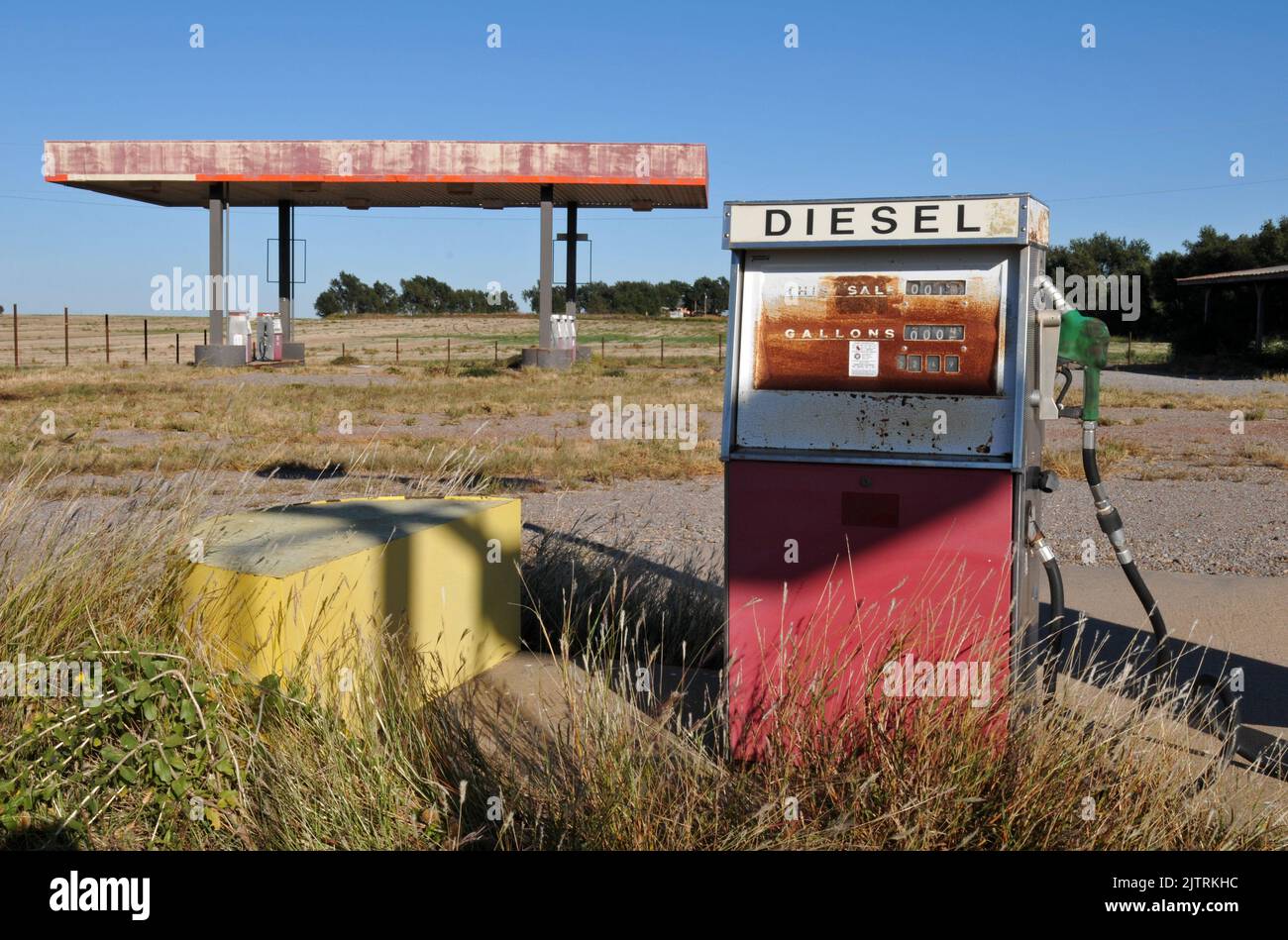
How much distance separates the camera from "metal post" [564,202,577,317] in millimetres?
34688

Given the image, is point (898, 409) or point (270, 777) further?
point (898, 409)

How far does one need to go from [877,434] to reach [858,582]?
1.69 ft

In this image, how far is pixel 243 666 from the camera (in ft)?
13.9

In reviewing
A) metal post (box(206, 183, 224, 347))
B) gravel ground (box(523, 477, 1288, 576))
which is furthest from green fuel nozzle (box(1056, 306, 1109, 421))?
metal post (box(206, 183, 224, 347))

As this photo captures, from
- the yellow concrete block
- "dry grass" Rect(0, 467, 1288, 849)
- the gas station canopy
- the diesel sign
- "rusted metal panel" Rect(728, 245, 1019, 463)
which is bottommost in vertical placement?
"dry grass" Rect(0, 467, 1288, 849)

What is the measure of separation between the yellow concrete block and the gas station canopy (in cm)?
2675

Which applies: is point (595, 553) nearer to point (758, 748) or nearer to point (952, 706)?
point (758, 748)

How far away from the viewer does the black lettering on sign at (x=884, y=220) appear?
4113mm

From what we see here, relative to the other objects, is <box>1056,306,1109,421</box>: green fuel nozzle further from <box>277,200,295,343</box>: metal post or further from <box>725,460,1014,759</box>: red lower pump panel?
<box>277,200,295,343</box>: metal post

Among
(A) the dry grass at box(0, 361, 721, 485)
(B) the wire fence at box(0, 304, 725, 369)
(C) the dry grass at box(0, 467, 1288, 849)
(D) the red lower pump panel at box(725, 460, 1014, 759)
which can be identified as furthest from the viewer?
(B) the wire fence at box(0, 304, 725, 369)

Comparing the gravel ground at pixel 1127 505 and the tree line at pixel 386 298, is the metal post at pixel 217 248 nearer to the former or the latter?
the gravel ground at pixel 1127 505

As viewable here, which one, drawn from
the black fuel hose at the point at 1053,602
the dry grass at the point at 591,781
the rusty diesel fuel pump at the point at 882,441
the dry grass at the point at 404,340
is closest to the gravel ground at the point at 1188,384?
the dry grass at the point at 404,340
